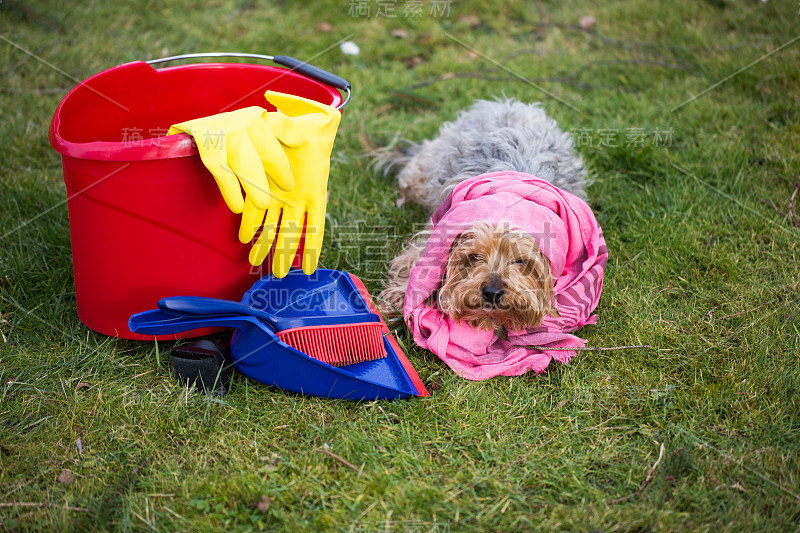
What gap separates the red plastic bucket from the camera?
2.38 m

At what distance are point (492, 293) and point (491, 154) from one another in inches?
45.1

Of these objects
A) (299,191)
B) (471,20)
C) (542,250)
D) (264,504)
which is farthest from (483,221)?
(471,20)

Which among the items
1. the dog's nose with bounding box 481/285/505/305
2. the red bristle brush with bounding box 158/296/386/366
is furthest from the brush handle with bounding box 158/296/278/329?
the dog's nose with bounding box 481/285/505/305

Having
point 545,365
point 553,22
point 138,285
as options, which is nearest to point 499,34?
point 553,22

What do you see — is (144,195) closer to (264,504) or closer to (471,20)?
(264,504)

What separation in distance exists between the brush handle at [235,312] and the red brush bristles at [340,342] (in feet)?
0.07

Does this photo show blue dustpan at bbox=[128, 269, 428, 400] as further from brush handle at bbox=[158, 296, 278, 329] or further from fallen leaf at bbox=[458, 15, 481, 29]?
fallen leaf at bbox=[458, 15, 481, 29]

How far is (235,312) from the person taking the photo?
2512 mm

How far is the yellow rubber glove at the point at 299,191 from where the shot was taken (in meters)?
2.50

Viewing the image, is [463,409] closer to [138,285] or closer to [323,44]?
[138,285]

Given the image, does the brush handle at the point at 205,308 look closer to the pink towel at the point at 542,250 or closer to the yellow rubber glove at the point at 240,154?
the yellow rubber glove at the point at 240,154

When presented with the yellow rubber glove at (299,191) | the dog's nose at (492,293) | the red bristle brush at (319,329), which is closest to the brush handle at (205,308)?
the red bristle brush at (319,329)

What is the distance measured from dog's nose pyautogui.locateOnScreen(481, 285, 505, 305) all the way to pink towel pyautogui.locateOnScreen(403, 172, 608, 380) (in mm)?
243

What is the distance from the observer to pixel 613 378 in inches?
113
